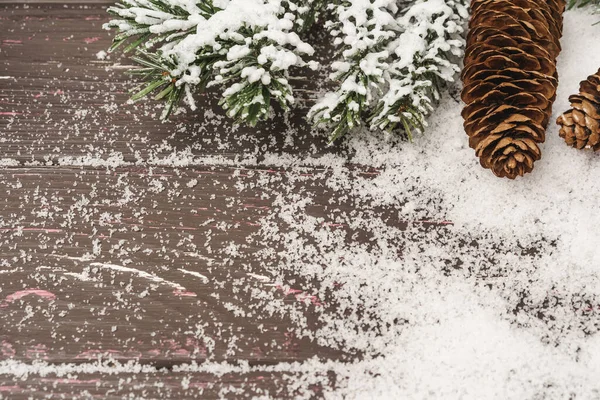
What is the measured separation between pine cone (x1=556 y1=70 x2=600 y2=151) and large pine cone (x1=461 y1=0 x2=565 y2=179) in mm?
24

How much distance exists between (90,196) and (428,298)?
428 mm

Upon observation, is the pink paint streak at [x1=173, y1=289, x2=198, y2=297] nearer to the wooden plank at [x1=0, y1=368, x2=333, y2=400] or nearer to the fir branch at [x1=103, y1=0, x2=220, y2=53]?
the wooden plank at [x1=0, y1=368, x2=333, y2=400]

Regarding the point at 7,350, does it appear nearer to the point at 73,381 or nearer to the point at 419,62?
the point at 73,381

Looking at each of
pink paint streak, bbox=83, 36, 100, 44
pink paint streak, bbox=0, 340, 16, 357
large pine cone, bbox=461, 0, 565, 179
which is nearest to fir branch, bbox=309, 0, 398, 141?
large pine cone, bbox=461, 0, 565, 179

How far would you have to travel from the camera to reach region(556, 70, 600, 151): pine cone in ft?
1.98

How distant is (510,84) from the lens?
590 millimetres

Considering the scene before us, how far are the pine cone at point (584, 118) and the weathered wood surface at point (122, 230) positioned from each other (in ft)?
0.93

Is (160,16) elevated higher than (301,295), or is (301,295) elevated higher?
(160,16)

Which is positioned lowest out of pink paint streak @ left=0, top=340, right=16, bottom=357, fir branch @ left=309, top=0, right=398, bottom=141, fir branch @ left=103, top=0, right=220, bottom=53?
pink paint streak @ left=0, top=340, right=16, bottom=357

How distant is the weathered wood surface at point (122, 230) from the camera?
24.0 inches

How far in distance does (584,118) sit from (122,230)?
55cm

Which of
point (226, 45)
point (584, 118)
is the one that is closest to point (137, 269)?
point (226, 45)

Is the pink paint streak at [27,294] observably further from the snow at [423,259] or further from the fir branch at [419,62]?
the fir branch at [419,62]

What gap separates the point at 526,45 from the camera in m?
0.61
